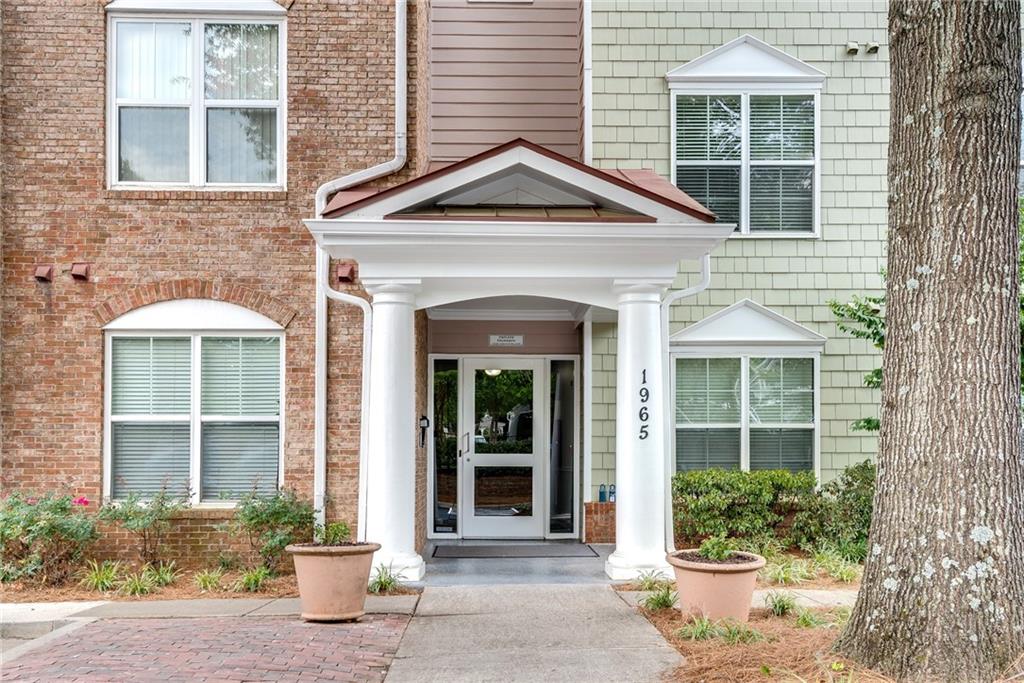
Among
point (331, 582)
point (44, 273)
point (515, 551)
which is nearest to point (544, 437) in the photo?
point (515, 551)

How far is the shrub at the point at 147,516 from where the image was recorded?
8938mm

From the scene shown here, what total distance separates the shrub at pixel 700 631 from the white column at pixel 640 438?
1906mm

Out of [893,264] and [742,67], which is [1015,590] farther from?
[742,67]

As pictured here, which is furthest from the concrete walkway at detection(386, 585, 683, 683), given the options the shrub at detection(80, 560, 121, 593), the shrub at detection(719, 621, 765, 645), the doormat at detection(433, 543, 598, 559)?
the shrub at detection(80, 560, 121, 593)

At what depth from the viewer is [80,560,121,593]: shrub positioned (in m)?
8.55

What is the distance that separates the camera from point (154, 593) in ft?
27.6

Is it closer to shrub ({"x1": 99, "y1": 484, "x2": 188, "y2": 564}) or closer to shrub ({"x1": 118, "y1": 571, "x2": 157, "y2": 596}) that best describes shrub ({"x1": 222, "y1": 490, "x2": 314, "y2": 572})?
shrub ({"x1": 99, "y1": 484, "x2": 188, "y2": 564})

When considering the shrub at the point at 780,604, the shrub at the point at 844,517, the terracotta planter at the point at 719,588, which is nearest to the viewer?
the terracotta planter at the point at 719,588

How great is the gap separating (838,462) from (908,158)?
6269 mm

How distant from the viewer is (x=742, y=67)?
36.4ft

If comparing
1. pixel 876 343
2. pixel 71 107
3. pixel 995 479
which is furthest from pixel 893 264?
pixel 71 107

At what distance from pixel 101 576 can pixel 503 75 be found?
766 cm

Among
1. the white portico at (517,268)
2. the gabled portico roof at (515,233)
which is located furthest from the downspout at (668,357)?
the gabled portico roof at (515,233)

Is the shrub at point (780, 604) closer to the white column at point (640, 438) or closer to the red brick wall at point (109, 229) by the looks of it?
the white column at point (640, 438)
